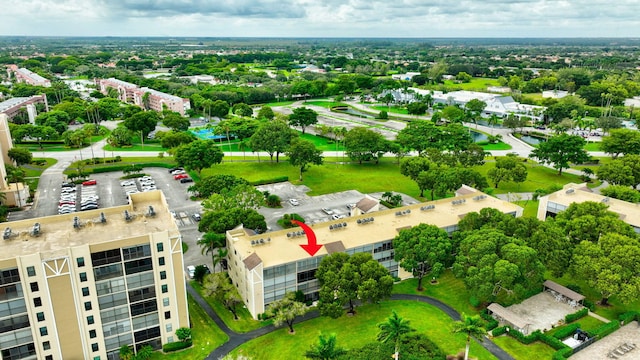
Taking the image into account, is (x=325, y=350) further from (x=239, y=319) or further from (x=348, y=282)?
(x=239, y=319)

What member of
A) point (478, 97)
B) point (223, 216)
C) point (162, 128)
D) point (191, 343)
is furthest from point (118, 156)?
point (478, 97)

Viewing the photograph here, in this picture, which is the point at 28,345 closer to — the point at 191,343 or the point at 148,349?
the point at 148,349

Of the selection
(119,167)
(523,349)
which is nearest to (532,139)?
(523,349)

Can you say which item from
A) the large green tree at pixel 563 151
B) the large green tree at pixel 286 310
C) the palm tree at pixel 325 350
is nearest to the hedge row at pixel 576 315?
the palm tree at pixel 325 350

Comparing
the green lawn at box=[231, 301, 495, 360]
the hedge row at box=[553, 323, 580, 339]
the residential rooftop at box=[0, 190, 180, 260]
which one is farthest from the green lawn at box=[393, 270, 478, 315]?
the residential rooftop at box=[0, 190, 180, 260]

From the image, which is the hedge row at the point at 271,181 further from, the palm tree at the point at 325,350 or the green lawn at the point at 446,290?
the palm tree at the point at 325,350

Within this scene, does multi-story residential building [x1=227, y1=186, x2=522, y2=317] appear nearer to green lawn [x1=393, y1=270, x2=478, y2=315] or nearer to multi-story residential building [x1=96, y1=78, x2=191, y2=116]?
green lawn [x1=393, y1=270, x2=478, y2=315]
